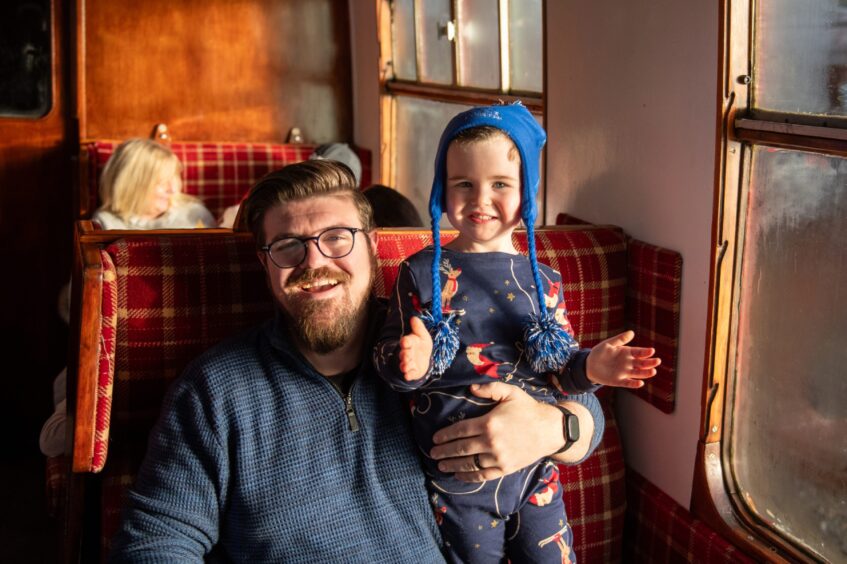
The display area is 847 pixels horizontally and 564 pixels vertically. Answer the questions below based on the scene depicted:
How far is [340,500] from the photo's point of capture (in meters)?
1.48

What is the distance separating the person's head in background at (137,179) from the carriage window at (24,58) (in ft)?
2.34

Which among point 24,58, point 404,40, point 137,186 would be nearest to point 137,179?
point 137,186

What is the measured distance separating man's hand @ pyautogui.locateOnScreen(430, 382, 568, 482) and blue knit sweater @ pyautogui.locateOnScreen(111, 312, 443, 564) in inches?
4.8

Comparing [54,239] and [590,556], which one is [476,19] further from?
[54,239]

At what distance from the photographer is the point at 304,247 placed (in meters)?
1.55

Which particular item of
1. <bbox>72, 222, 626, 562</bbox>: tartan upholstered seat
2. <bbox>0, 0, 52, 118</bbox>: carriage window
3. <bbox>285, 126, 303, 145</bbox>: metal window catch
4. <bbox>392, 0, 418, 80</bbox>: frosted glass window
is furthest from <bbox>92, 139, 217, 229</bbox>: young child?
<bbox>72, 222, 626, 562</bbox>: tartan upholstered seat

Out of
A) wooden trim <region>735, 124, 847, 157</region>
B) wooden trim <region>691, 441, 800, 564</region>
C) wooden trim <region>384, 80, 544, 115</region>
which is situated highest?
wooden trim <region>384, 80, 544, 115</region>

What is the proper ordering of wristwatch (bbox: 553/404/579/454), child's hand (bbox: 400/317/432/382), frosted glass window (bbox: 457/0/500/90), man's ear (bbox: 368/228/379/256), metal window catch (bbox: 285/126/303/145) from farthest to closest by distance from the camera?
metal window catch (bbox: 285/126/303/145) < frosted glass window (bbox: 457/0/500/90) < man's ear (bbox: 368/228/379/256) < wristwatch (bbox: 553/404/579/454) < child's hand (bbox: 400/317/432/382)

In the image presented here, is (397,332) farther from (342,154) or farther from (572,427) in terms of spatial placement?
(342,154)

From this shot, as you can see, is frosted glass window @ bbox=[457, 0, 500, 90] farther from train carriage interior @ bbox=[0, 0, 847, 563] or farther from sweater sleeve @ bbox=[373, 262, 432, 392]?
sweater sleeve @ bbox=[373, 262, 432, 392]

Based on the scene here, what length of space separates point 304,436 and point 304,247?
0.34 meters

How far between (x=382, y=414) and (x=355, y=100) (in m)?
3.13

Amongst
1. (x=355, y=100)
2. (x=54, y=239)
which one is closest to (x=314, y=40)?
(x=355, y=100)

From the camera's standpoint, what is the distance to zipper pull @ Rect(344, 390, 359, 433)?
59.4 inches
